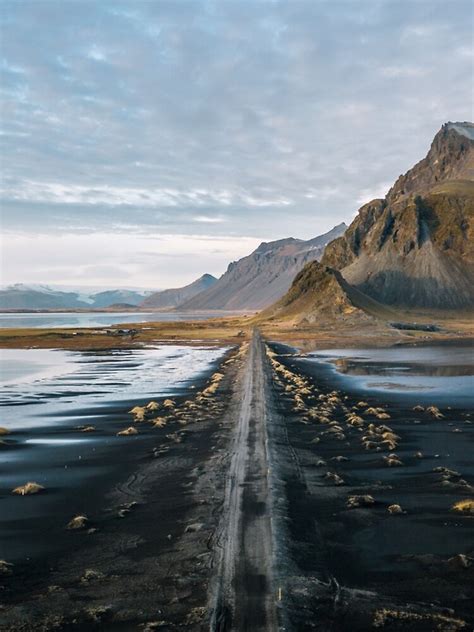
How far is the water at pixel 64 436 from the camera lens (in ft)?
46.2

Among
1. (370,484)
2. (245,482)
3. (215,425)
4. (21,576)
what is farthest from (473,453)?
(21,576)

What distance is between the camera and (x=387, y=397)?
1379 inches

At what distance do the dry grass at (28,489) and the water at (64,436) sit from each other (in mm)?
275

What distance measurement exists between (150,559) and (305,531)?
3.74 meters

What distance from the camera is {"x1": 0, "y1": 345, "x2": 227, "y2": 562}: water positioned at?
→ 14.1 meters

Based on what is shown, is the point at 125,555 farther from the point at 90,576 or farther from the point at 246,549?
the point at 246,549

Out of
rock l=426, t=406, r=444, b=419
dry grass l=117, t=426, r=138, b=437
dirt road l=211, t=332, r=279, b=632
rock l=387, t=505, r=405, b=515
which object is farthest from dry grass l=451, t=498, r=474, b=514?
dry grass l=117, t=426, r=138, b=437

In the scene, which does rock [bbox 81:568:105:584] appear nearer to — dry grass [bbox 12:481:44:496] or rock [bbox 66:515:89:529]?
rock [bbox 66:515:89:529]

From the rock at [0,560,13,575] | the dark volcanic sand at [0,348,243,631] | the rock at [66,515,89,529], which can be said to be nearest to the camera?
the dark volcanic sand at [0,348,243,631]

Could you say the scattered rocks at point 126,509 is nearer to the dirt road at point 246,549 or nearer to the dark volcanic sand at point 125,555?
the dark volcanic sand at point 125,555

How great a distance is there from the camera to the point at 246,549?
455 inches

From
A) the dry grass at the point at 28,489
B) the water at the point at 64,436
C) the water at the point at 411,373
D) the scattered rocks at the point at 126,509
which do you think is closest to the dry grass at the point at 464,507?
the scattered rocks at the point at 126,509

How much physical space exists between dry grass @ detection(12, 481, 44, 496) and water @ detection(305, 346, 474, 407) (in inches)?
956

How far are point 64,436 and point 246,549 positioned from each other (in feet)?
48.3
